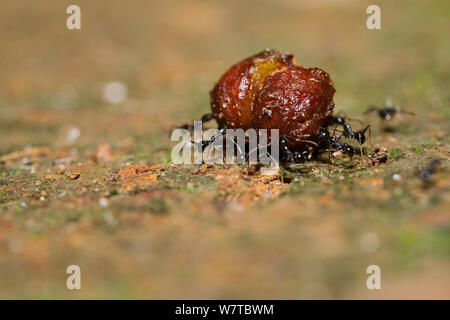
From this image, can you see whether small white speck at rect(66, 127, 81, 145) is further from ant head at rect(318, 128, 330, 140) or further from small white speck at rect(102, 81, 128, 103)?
ant head at rect(318, 128, 330, 140)

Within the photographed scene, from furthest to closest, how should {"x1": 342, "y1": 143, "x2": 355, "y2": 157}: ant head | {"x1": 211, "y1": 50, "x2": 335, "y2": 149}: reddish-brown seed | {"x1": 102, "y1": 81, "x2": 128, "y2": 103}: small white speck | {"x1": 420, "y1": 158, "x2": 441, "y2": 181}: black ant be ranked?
1. {"x1": 102, "y1": 81, "x2": 128, "y2": 103}: small white speck
2. {"x1": 342, "y1": 143, "x2": 355, "y2": 157}: ant head
3. {"x1": 211, "y1": 50, "x2": 335, "y2": 149}: reddish-brown seed
4. {"x1": 420, "y1": 158, "x2": 441, "y2": 181}: black ant

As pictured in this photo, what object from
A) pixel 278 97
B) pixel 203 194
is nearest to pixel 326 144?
pixel 278 97

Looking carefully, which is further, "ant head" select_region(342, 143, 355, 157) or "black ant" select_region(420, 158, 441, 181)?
"ant head" select_region(342, 143, 355, 157)

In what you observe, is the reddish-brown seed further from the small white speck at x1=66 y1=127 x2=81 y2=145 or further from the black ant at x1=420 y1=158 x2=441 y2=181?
the small white speck at x1=66 y1=127 x2=81 y2=145

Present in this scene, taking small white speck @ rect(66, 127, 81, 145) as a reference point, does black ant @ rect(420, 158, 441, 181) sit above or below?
below

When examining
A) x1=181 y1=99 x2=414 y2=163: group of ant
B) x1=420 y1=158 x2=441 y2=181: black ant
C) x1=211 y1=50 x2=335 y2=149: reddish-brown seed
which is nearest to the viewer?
x1=420 y1=158 x2=441 y2=181: black ant

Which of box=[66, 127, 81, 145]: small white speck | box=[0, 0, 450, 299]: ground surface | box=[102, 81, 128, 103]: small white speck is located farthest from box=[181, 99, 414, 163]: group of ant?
box=[102, 81, 128, 103]: small white speck

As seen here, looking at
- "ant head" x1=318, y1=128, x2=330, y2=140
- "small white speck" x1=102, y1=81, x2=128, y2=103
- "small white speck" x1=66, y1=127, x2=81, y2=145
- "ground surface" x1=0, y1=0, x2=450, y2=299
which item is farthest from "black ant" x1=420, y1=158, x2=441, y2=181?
"small white speck" x1=102, y1=81, x2=128, y2=103

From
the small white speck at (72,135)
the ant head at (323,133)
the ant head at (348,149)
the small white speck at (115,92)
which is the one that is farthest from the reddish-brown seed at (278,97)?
the small white speck at (115,92)
